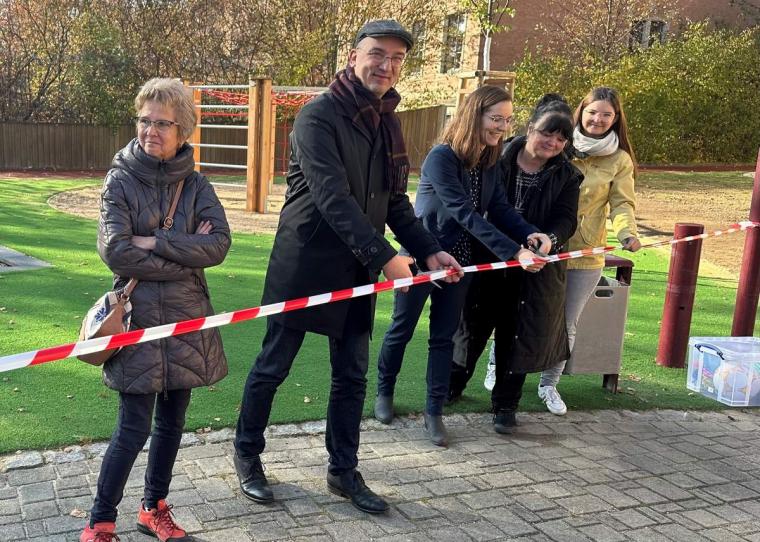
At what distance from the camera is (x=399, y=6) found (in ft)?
84.3

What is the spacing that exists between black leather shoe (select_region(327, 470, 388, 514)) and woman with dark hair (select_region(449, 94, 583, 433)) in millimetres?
1241

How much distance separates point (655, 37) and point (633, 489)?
81.5 feet

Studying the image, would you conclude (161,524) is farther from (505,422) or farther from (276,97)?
(276,97)

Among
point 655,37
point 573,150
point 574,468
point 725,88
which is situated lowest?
point 574,468

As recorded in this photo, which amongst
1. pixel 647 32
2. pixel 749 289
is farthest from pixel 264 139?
pixel 647 32

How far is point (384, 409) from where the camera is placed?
451cm

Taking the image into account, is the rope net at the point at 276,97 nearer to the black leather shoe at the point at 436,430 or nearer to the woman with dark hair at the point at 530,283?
the woman with dark hair at the point at 530,283

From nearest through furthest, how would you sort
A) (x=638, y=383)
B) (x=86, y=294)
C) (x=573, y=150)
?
(x=573, y=150) → (x=638, y=383) → (x=86, y=294)

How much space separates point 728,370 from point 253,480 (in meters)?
3.34

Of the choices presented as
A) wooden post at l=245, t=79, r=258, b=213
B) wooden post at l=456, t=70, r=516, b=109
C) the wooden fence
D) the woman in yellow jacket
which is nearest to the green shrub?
the wooden fence

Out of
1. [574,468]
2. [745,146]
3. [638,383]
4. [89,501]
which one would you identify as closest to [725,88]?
[745,146]

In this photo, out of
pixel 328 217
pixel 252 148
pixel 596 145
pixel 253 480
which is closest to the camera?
pixel 328 217

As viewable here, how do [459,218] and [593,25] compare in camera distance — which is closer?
[459,218]

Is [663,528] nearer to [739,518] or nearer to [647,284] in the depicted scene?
[739,518]
